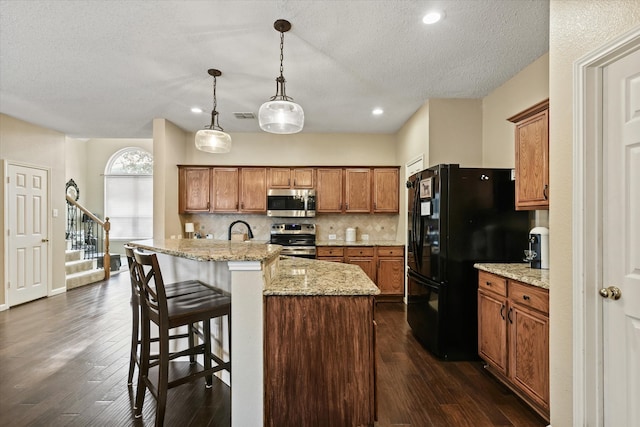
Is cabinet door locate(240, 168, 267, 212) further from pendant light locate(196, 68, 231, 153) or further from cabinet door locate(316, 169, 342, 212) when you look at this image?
pendant light locate(196, 68, 231, 153)

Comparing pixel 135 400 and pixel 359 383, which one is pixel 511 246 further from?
pixel 135 400

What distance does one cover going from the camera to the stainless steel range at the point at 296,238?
4.82 metres

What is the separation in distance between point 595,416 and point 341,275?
145 cm

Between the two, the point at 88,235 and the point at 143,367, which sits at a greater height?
the point at 88,235

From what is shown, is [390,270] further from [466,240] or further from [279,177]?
[279,177]

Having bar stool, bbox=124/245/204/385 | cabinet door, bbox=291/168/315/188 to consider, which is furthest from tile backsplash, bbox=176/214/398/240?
bar stool, bbox=124/245/204/385

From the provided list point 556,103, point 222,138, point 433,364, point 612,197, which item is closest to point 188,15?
point 222,138

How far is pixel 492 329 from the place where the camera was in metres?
2.45

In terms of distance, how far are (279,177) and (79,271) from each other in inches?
172

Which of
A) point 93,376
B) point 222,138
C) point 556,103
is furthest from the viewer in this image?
point 222,138

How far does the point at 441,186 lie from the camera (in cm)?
280

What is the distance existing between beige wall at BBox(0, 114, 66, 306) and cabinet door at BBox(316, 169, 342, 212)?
14.5 feet

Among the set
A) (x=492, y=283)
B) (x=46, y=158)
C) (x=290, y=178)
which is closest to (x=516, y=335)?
(x=492, y=283)

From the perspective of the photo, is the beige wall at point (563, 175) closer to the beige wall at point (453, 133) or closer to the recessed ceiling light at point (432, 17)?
the recessed ceiling light at point (432, 17)
